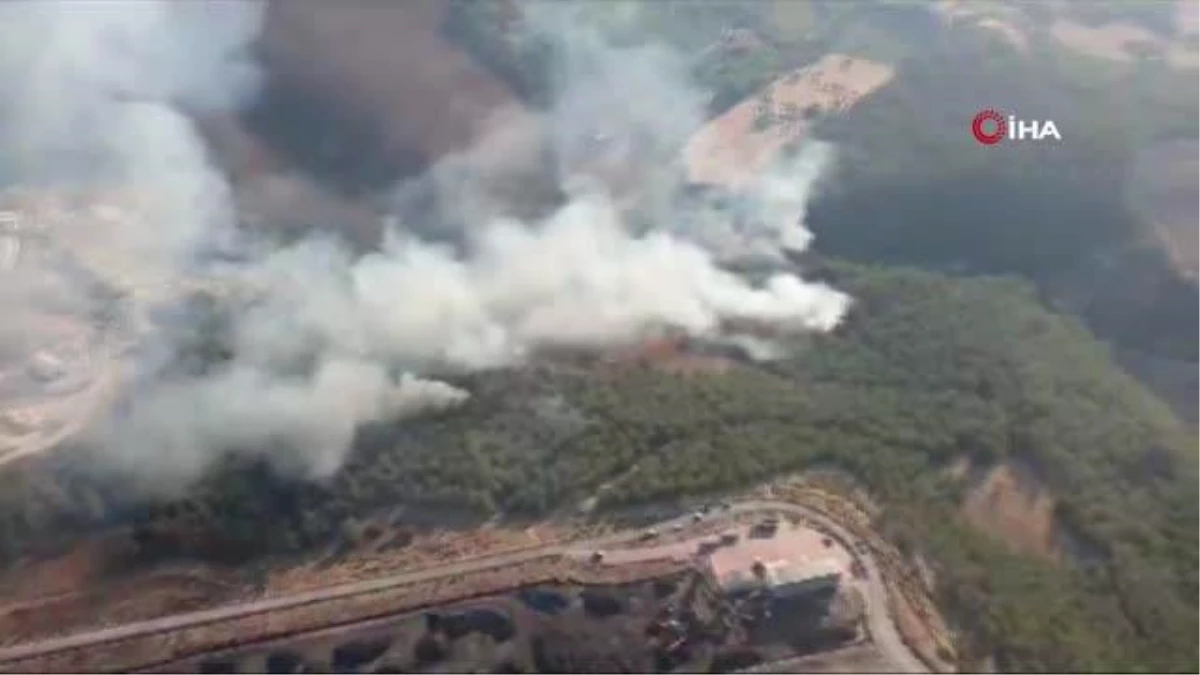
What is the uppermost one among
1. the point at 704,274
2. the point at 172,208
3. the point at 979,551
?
the point at 172,208

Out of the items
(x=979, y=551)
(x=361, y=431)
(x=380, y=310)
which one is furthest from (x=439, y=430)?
(x=979, y=551)

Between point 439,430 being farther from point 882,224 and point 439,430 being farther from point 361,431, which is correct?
point 882,224

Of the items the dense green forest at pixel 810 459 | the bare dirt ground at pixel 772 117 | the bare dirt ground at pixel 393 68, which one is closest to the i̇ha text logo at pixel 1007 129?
the bare dirt ground at pixel 772 117

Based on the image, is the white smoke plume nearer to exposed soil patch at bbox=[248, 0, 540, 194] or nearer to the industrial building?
exposed soil patch at bbox=[248, 0, 540, 194]

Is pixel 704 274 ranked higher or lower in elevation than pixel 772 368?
higher

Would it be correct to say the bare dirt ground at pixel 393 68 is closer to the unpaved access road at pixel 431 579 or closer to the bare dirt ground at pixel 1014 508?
the unpaved access road at pixel 431 579

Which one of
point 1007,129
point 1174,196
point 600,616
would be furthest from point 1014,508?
point 1007,129
